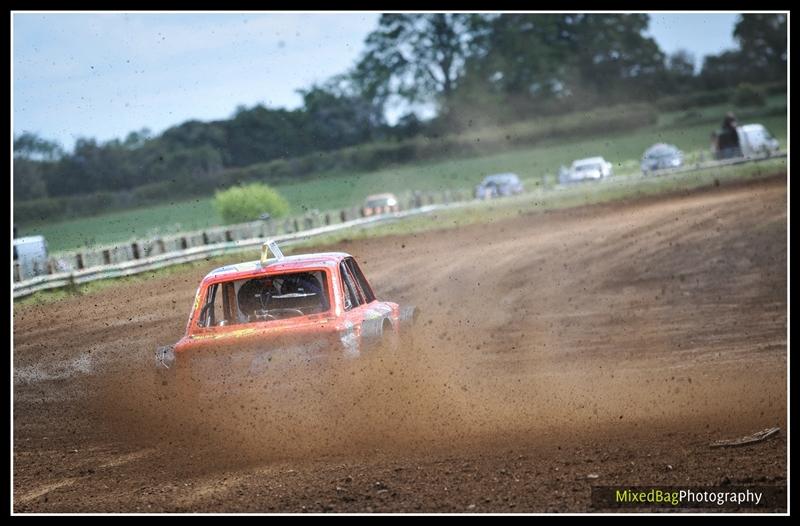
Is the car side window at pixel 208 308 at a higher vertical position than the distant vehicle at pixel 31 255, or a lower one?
lower

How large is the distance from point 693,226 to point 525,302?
18.6 feet

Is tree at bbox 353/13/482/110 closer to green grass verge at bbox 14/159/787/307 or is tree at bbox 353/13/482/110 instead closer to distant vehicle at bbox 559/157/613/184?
green grass verge at bbox 14/159/787/307

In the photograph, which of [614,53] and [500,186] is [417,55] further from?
[500,186]

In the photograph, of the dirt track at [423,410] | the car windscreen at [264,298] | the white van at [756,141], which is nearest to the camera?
the dirt track at [423,410]

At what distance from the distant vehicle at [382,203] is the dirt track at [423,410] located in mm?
4225

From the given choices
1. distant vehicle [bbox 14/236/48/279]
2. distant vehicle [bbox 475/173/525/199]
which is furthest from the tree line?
distant vehicle [bbox 475/173/525/199]

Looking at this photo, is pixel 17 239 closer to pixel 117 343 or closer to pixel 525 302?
pixel 117 343

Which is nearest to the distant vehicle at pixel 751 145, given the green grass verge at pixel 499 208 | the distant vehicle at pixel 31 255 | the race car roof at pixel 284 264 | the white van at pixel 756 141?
the white van at pixel 756 141

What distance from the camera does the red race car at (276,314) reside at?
332 inches

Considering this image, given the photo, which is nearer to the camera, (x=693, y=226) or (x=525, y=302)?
(x=525, y=302)

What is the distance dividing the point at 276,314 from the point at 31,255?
16.6 feet

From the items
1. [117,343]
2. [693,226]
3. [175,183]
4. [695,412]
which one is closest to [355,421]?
[117,343]

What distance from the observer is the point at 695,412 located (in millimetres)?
10383

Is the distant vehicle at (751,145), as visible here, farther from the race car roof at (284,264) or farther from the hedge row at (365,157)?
the race car roof at (284,264)
